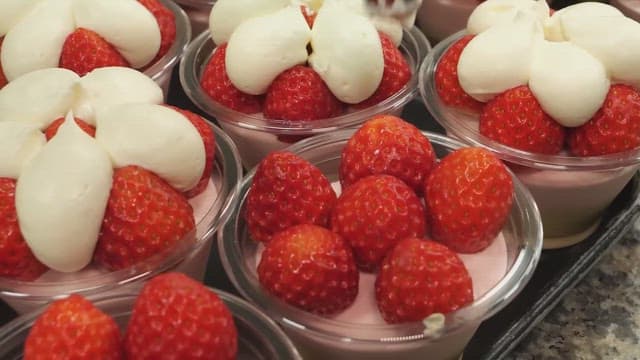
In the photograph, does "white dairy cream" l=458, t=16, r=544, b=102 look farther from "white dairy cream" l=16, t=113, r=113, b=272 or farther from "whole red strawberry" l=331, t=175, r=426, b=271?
"white dairy cream" l=16, t=113, r=113, b=272

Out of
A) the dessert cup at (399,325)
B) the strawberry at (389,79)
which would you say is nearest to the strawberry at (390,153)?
the dessert cup at (399,325)

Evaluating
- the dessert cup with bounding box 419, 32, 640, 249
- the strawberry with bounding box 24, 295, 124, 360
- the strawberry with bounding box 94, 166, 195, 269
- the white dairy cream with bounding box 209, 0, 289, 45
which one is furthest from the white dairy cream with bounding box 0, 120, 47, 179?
the dessert cup with bounding box 419, 32, 640, 249

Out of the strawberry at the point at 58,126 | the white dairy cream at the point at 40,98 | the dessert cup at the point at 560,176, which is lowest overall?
the dessert cup at the point at 560,176

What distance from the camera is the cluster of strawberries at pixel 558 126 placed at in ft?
4.11

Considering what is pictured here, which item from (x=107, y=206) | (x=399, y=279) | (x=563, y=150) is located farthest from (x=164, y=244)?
(x=563, y=150)

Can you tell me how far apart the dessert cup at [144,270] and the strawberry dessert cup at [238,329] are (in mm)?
46

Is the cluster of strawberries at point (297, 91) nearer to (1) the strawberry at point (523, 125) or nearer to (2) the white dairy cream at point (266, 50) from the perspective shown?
(2) the white dairy cream at point (266, 50)

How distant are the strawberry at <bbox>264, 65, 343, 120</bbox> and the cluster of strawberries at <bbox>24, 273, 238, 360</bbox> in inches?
22.0

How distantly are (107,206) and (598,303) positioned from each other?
81 cm

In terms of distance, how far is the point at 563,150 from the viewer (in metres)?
1.32

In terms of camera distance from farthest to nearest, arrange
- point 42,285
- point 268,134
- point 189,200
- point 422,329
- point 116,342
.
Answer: point 268,134, point 189,200, point 42,285, point 422,329, point 116,342

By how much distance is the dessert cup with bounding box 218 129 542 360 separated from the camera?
975 millimetres

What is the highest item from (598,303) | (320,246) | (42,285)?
(320,246)

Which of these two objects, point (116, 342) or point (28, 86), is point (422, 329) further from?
point (28, 86)
